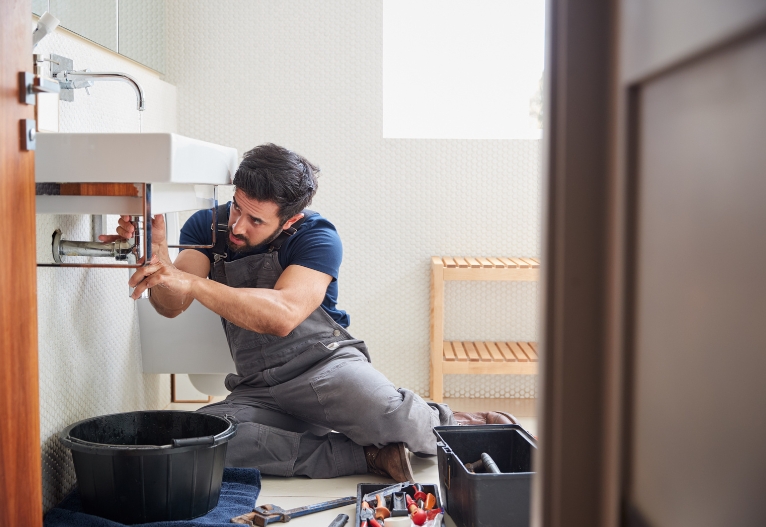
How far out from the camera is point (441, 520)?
77.5 inches

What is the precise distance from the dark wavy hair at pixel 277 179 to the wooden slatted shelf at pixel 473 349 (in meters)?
1.08

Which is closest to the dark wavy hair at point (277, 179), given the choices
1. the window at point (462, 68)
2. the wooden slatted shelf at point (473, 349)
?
the wooden slatted shelf at point (473, 349)

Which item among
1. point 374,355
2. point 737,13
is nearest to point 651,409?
point 737,13

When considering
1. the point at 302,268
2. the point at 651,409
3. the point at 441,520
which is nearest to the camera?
the point at 651,409

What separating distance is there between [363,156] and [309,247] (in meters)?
1.30

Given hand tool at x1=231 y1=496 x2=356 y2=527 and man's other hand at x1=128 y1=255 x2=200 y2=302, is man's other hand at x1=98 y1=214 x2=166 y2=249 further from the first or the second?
hand tool at x1=231 y1=496 x2=356 y2=527

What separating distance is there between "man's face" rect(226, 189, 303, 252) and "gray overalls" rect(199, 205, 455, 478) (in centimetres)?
6

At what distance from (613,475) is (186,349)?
237cm

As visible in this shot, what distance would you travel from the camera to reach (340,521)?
197 centimetres

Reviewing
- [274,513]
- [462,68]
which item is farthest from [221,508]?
[462,68]

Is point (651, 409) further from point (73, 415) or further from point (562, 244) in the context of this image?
point (73, 415)

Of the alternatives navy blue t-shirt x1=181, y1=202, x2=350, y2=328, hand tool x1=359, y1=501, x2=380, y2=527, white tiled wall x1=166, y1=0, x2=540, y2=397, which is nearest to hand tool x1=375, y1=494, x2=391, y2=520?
hand tool x1=359, y1=501, x2=380, y2=527

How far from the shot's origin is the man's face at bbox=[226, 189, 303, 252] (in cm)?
239

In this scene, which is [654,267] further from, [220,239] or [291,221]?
[220,239]
